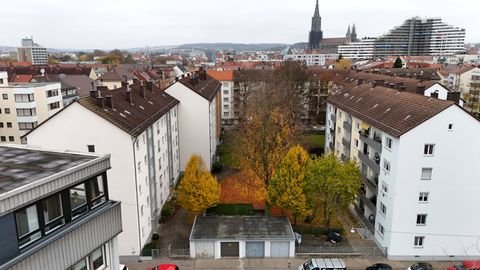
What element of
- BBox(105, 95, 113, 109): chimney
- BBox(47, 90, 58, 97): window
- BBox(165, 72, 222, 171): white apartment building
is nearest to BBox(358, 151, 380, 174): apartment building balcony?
BBox(165, 72, 222, 171): white apartment building

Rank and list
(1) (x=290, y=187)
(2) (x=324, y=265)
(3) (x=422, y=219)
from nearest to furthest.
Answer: (2) (x=324, y=265) < (3) (x=422, y=219) < (1) (x=290, y=187)

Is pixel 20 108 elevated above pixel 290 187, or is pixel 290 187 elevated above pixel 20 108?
pixel 20 108

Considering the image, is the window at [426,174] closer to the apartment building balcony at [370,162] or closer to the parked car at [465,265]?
the apartment building balcony at [370,162]

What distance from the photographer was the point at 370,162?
109 ft

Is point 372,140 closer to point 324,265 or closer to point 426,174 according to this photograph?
point 426,174

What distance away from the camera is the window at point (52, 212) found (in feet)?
35.3

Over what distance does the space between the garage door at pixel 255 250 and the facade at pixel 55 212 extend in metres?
16.8

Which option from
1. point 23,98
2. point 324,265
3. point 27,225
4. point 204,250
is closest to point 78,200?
point 27,225

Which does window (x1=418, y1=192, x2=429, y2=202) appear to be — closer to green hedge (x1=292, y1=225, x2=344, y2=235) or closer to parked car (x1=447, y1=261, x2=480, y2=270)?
parked car (x1=447, y1=261, x2=480, y2=270)

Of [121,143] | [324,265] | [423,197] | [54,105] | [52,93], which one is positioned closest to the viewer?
[324,265]

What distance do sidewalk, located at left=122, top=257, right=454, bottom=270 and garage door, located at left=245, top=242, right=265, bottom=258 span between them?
1.45 ft

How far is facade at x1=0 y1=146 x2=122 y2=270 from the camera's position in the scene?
965 cm

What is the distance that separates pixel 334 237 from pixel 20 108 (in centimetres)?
4619

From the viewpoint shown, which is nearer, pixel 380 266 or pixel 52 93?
pixel 380 266
